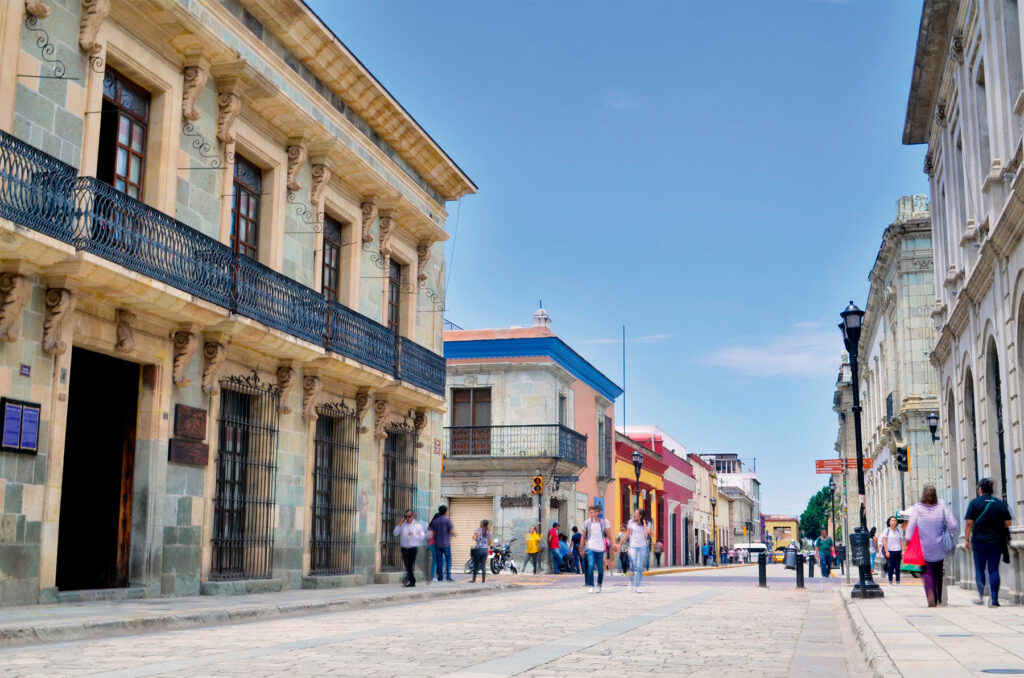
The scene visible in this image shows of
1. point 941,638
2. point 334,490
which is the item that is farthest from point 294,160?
point 941,638

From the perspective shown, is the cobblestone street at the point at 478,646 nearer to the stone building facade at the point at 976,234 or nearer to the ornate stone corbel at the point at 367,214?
the stone building facade at the point at 976,234

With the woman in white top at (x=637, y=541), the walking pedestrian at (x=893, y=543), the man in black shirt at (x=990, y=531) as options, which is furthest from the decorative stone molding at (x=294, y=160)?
the walking pedestrian at (x=893, y=543)

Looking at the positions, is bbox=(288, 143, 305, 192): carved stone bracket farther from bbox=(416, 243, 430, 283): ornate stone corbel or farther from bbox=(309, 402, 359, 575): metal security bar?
bbox=(416, 243, 430, 283): ornate stone corbel

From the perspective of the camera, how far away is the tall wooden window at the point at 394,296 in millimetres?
22422

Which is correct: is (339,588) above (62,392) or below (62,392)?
below

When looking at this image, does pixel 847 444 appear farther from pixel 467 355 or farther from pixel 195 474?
pixel 195 474

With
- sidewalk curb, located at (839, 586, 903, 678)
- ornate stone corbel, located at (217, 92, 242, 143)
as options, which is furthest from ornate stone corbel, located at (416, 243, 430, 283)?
sidewalk curb, located at (839, 586, 903, 678)

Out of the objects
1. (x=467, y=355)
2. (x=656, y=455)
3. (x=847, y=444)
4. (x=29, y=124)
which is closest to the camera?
(x=29, y=124)

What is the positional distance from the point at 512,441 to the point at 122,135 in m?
23.1

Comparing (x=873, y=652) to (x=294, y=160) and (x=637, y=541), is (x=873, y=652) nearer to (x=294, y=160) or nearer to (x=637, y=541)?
(x=294, y=160)

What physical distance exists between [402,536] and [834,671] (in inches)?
504

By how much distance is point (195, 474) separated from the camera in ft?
48.6

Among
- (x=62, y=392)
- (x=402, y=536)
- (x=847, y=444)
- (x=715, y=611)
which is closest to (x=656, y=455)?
(x=847, y=444)

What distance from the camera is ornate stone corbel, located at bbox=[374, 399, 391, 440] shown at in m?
20.9
